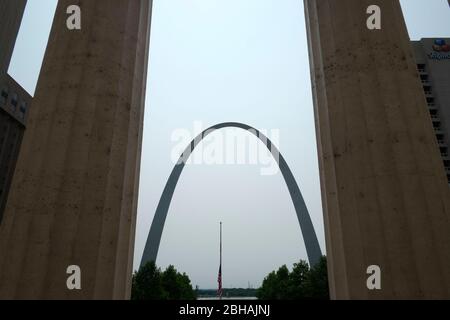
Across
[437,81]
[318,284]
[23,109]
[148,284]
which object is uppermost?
[437,81]

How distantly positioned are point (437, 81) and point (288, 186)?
4778 centimetres

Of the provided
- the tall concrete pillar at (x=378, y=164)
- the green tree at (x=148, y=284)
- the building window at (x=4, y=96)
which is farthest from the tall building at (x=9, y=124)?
the tall concrete pillar at (x=378, y=164)

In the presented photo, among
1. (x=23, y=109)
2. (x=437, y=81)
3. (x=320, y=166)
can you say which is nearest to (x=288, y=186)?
(x=437, y=81)

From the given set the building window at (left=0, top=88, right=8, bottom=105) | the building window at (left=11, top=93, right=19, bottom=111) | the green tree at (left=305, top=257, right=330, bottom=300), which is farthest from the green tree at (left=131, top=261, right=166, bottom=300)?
the building window at (left=11, top=93, right=19, bottom=111)

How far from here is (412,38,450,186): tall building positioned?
259 feet

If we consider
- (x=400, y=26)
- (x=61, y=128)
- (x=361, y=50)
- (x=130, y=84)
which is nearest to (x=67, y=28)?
(x=130, y=84)

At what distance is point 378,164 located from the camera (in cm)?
682

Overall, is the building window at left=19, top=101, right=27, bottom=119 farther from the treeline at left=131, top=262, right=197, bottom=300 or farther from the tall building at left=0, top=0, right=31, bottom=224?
the treeline at left=131, top=262, right=197, bottom=300

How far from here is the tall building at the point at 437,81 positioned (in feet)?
259

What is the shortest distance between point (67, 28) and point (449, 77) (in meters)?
98.2

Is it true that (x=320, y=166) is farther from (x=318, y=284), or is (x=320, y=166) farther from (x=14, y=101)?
(x=14, y=101)

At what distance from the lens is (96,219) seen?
22.5 feet

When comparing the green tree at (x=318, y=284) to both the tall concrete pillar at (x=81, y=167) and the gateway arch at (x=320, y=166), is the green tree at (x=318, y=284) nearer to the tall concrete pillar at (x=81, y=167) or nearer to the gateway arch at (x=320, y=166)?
the gateway arch at (x=320, y=166)
